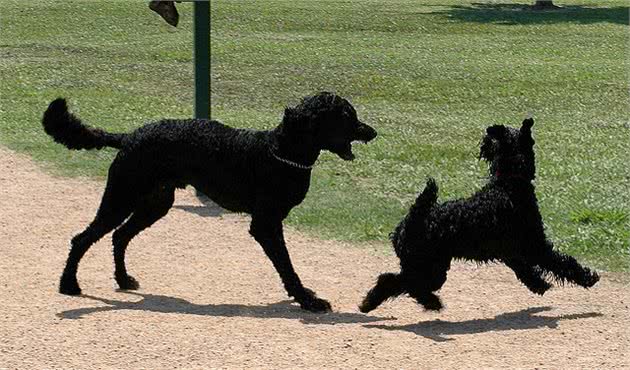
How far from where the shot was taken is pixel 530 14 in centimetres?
3450

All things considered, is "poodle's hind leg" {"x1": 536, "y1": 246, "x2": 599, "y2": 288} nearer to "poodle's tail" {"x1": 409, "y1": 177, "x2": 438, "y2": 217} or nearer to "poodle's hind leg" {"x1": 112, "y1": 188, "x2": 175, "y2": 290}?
"poodle's tail" {"x1": 409, "y1": 177, "x2": 438, "y2": 217}

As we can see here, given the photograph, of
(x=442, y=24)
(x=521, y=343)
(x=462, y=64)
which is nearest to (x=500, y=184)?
(x=521, y=343)

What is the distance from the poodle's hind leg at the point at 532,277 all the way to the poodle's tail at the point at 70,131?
273cm

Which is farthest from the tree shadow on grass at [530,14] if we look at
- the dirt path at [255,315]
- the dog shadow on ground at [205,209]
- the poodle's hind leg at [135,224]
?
the poodle's hind leg at [135,224]

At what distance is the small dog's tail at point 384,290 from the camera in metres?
Result: 8.55

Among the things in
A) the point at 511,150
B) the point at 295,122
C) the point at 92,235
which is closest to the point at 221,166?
the point at 295,122

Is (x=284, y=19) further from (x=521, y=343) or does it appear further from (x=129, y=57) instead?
(x=521, y=343)

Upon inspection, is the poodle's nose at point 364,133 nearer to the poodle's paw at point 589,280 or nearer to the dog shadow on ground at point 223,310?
the dog shadow on ground at point 223,310

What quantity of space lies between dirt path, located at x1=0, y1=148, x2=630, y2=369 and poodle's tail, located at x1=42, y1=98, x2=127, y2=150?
3.20 ft

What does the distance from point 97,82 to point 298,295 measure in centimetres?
1388

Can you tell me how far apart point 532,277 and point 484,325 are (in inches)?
27.5

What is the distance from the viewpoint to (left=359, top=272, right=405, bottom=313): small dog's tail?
8.55m

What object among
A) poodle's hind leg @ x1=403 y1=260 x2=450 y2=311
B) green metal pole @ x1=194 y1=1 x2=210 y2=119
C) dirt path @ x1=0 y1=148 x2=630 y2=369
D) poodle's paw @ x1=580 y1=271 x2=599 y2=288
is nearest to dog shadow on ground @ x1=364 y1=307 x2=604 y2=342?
dirt path @ x1=0 y1=148 x2=630 y2=369

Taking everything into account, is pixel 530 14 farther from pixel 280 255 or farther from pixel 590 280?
pixel 280 255
